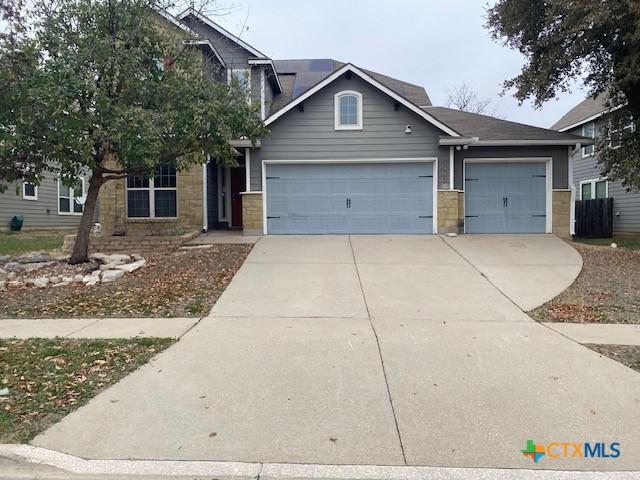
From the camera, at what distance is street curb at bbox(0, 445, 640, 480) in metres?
3.37

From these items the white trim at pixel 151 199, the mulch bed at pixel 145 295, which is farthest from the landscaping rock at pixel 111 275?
the white trim at pixel 151 199

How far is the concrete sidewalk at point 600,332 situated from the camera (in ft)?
21.0

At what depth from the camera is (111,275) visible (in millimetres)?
10180

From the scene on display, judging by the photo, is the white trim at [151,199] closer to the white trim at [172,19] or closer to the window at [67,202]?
the white trim at [172,19]

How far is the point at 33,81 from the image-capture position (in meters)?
9.38

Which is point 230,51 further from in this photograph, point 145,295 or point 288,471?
point 288,471

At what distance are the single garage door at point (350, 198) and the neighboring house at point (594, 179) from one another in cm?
932

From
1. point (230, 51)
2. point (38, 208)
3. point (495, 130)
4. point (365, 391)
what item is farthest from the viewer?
point (38, 208)

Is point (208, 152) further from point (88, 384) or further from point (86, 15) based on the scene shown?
point (88, 384)

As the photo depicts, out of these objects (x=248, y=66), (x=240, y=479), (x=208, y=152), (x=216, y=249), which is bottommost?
(x=240, y=479)

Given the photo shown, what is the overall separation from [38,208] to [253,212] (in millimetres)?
12687

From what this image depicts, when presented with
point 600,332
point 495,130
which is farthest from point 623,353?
point 495,130

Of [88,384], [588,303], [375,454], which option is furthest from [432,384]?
[588,303]

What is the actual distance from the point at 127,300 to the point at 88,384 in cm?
378
